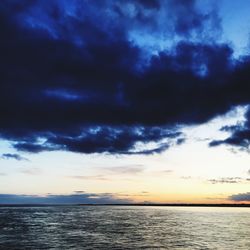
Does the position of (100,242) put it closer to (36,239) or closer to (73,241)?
(73,241)

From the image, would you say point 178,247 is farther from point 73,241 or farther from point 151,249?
point 73,241

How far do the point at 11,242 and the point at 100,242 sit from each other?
1385cm

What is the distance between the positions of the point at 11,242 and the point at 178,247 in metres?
25.8

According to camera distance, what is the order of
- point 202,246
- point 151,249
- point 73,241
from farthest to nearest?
point 73,241
point 202,246
point 151,249

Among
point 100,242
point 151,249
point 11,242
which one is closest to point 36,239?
point 11,242

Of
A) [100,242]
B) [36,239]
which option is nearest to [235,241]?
[100,242]

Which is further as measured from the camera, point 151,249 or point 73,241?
point 73,241

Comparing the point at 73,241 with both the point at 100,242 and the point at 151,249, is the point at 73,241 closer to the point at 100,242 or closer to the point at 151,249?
the point at 100,242

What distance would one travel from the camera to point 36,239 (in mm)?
61938

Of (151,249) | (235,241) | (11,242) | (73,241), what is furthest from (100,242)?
(235,241)

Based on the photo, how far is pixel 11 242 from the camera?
188 ft

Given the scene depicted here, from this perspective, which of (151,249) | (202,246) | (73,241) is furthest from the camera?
(73,241)

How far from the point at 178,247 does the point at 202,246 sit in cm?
386

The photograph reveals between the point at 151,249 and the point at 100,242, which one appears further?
the point at 100,242
